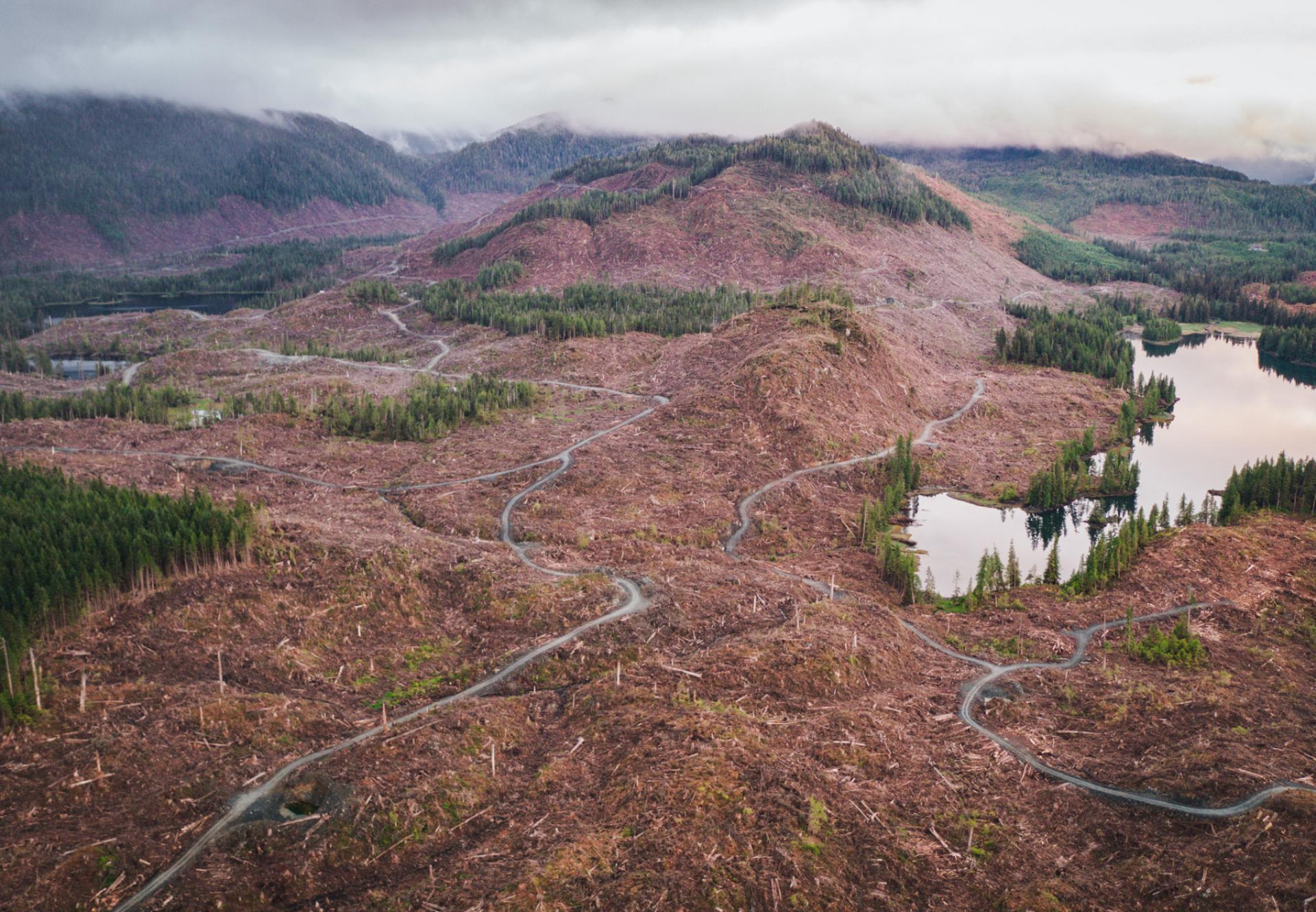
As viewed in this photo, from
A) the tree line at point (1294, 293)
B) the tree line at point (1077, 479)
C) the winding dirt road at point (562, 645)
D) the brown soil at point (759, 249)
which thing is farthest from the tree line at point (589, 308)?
the tree line at point (1294, 293)

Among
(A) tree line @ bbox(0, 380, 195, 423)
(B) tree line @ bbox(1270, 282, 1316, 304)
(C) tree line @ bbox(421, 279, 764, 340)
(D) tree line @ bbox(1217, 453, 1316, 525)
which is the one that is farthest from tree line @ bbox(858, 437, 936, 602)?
(B) tree line @ bbox(1270, 282, 1316, 304)

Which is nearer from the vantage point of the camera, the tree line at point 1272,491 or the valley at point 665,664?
the valley at point 665,664

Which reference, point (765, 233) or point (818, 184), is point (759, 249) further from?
point (818, 184)

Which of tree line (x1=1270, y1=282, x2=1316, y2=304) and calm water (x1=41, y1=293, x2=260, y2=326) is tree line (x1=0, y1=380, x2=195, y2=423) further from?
tree line (x1=1270, y1=282, x2=1316, y2=304)

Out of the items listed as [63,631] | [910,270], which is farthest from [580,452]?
[910,270]

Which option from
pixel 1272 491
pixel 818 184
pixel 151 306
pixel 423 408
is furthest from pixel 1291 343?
pixel 151 306

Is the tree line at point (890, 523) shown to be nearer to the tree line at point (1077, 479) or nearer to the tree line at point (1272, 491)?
the tree line at point (1077, 479)
